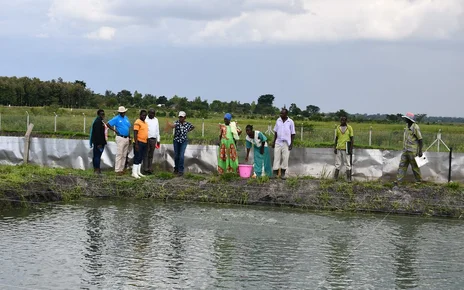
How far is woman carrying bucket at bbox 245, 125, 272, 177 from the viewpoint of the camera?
17.2 meters

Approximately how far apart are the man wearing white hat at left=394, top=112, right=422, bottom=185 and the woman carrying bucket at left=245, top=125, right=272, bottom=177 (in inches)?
130

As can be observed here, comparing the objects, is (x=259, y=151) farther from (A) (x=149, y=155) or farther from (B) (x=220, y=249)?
(B) (x=220, y=249)

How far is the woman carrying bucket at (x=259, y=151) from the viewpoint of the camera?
1717cm

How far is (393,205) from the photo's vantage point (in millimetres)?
15469

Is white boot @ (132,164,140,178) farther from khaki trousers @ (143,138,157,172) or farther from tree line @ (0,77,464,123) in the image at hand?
tree line @ (0,77,464,123)

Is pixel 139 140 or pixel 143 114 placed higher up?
pixel 143 114

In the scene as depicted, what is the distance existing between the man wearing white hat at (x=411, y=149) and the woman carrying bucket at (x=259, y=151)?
130 inches

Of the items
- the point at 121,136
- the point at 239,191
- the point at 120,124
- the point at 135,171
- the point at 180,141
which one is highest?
the point at 120,124

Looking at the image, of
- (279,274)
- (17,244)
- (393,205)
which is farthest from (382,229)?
(17,244)

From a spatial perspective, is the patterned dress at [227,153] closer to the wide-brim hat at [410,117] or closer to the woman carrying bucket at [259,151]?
the woman carrying bucket at [259,151]

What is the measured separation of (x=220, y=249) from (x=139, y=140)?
6.91m

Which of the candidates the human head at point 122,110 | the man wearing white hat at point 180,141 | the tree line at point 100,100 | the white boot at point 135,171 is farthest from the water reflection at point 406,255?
the tree line at point 100,100

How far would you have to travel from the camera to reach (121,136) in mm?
17891

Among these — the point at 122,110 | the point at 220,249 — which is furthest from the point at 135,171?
the point at 220,249
